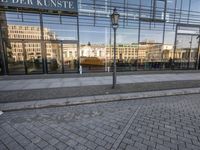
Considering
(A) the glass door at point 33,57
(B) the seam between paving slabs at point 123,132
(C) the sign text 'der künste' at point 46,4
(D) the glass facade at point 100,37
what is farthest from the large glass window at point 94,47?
(B) the seam between paving slabs at point 123,132

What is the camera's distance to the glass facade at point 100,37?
10938mm

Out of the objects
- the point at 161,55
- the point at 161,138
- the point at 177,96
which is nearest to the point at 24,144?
the point at 161,138

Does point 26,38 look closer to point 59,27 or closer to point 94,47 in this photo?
point 59,27

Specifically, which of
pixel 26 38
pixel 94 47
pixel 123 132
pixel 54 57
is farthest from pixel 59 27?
pixel 123 132

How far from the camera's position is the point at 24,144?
3.13m

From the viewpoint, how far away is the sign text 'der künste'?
396 inches

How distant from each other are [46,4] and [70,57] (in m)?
4.42

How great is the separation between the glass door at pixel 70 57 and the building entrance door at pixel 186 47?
10607mm

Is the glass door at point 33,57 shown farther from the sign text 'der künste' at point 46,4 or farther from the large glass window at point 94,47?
the large glass window at point 94,47

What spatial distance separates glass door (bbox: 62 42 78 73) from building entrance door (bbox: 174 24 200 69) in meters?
10.6

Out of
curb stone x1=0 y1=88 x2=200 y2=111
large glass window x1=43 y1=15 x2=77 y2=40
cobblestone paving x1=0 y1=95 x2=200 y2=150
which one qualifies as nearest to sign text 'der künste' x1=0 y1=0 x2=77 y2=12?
large glass window x1=43 y1=15 x2=77 y2=40

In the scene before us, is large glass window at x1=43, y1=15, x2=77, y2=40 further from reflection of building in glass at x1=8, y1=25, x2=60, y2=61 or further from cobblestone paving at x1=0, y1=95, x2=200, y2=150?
cobblestone paving at x1=0, y1=95, x2=200, y2=150

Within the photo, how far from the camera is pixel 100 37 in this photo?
1267cm

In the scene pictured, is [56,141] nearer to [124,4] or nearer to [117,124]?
[117,124]
